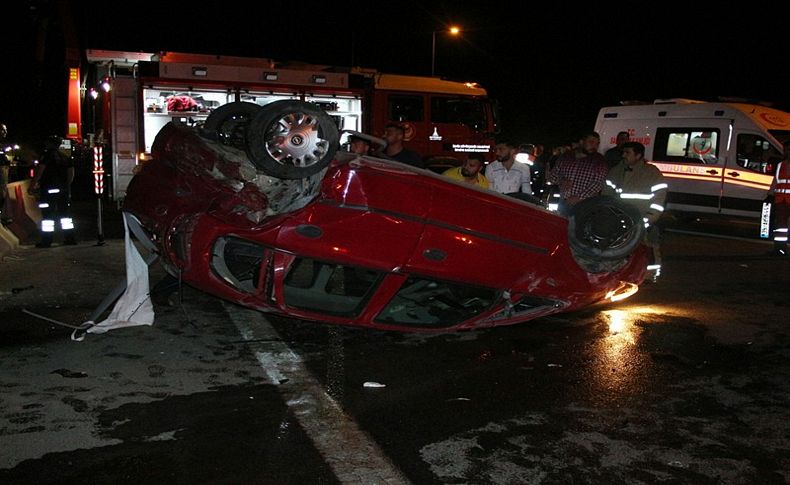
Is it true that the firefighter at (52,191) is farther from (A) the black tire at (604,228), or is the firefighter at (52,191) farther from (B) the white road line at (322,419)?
(A) the black tire at (604,228)

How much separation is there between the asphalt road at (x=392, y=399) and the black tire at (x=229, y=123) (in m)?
1.30

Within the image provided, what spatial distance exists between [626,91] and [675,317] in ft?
102

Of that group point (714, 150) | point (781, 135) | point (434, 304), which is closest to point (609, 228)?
point (434, 304)

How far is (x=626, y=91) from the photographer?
118ft

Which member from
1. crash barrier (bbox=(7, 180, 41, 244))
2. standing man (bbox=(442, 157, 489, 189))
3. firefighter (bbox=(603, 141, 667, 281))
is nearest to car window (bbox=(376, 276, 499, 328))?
standing man (bbox=(442, 157, 489, 189))

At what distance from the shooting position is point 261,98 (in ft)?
50.5

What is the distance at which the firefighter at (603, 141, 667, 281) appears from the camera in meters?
8.44

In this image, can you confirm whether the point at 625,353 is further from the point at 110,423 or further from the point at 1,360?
the point at 1,360

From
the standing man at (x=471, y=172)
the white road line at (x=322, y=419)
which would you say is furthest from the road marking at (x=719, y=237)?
the white road line at (x=322, y=419)

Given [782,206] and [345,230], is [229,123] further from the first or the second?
[782,206]

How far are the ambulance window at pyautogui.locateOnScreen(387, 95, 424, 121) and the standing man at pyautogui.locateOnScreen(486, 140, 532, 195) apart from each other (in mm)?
8240

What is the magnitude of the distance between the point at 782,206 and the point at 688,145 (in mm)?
3921

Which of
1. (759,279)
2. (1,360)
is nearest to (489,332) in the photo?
(1,360)

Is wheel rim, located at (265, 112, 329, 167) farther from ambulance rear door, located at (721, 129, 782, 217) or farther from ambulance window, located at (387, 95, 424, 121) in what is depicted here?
ambulance window, located at (387, 95, 424, 121)
